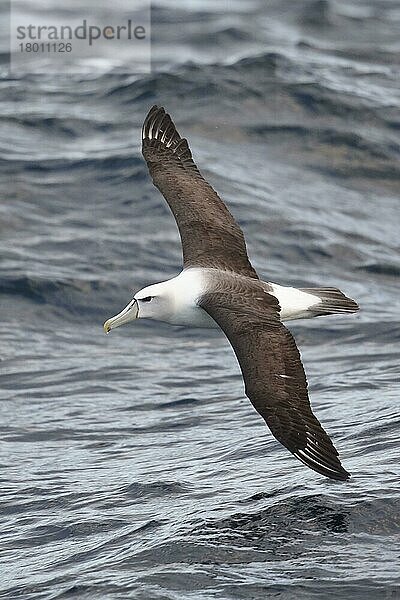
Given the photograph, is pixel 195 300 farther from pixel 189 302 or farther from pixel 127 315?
pixel 127 315

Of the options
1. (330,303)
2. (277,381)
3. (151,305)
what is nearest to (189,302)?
(151,305)

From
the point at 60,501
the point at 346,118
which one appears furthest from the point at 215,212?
the point at 346,118

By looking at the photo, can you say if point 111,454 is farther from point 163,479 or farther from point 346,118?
point 346,118

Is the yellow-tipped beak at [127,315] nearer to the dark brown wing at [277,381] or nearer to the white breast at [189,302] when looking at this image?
the white breast at [189,302]

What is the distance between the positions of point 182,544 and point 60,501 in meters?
1.54

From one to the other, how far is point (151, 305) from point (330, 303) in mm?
1294

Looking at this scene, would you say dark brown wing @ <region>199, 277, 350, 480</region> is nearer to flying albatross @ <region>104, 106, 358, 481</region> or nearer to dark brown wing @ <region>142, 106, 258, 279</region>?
flying albatross @ <region>104, 106, 358, 481</region>

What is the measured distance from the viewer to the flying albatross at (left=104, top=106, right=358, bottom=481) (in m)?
7.47

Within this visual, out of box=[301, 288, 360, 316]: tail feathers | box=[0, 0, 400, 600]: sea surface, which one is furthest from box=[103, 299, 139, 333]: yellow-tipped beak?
box=[301, 288, 360, 316]: tail feathers

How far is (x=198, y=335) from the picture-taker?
487 inches

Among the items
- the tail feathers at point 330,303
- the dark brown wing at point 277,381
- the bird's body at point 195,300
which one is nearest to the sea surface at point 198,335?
the dark brown wing at point 277,381

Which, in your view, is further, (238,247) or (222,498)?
(238,247)

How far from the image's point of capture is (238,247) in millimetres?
9742

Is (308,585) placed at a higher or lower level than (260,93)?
lower
